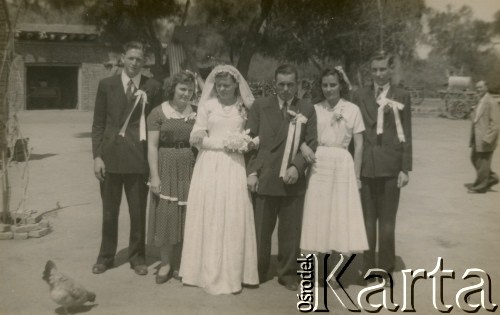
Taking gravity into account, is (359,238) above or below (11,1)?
below

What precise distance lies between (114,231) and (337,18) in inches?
392

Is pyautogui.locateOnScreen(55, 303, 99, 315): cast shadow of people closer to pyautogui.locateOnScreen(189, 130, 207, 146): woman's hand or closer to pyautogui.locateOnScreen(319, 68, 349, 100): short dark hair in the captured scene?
pyautogui.locateOnScreen(189, 130, 207, 146): woman's hand

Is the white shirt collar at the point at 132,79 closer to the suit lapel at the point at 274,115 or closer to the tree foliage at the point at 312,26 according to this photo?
the suit lapel at the point at 274,115

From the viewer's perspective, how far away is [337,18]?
42.6 ft

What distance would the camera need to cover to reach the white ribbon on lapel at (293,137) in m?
3.88

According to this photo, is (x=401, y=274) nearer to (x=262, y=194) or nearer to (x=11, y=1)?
(x=262, y=194)

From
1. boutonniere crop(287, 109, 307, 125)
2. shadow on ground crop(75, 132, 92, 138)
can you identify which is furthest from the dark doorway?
boutonniere crop(287, 109, 307, 125)

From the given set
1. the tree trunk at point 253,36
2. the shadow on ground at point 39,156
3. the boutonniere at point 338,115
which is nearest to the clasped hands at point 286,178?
the boutonniere at point 338,115

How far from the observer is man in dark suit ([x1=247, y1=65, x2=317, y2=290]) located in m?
3.88

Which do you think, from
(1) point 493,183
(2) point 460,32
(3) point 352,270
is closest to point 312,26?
(1) point 493,183

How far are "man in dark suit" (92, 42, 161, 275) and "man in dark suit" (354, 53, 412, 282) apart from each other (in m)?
1.65

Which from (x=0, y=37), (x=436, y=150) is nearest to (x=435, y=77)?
(x=436, y=150)

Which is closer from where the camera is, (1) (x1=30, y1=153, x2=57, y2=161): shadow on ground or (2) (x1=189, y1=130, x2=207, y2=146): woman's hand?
(2) (x1=189, y1=130, x2=207, y2=146): woman's hand

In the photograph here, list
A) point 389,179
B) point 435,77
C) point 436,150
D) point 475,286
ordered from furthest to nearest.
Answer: point 435,77, point 436,150, point 389,179, point 475,286
